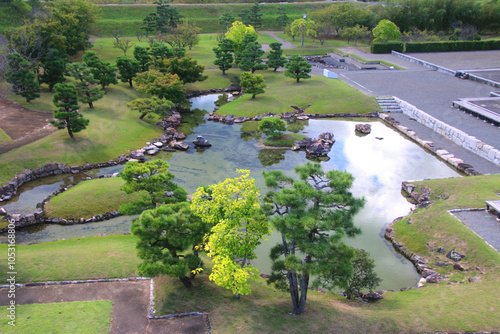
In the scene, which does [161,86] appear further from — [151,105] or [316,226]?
[316,226]

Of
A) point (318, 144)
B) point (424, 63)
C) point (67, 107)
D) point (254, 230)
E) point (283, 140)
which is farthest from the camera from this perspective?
point (424, 63)

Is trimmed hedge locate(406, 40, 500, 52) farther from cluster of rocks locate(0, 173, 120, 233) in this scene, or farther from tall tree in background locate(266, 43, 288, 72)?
cluster of rocks locate(0, 173, 120, 233)

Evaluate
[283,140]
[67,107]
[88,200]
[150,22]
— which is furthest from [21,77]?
[150,22]

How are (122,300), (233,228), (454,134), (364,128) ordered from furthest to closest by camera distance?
1. (364,128)
2. (454,134)
3. (122,300)
4. (233,228)

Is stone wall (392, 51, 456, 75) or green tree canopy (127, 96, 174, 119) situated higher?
stone wall (392, 51, 456, 75)

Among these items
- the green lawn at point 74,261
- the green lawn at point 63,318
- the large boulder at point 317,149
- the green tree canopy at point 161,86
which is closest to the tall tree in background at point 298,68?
the green tree canopy at point 161,86

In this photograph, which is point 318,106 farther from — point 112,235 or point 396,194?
point 112,235

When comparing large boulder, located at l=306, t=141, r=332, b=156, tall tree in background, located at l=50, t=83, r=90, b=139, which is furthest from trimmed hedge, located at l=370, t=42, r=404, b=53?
tall tree in background, located at l=50, t=83, r=90, b=139
